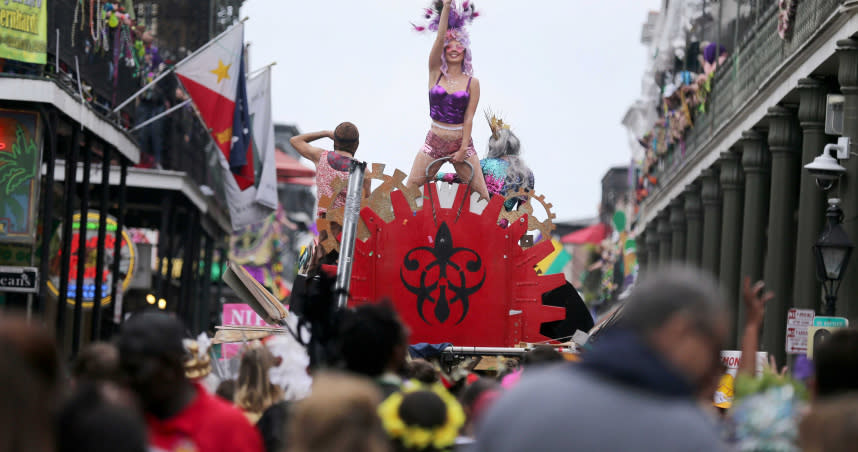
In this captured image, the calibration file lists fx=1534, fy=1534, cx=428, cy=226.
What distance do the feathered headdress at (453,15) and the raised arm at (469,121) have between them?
2.00 feet

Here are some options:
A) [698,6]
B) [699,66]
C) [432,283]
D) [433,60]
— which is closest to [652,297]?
[432,283]

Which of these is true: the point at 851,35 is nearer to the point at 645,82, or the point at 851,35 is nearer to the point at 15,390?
the point at 15,390

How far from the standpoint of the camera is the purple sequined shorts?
52.3ft

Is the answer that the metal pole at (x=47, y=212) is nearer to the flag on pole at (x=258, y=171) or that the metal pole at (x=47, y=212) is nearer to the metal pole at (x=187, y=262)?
the flag on pole at (x=258, y=171)

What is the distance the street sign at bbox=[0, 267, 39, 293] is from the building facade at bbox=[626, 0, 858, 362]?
11.2 meters

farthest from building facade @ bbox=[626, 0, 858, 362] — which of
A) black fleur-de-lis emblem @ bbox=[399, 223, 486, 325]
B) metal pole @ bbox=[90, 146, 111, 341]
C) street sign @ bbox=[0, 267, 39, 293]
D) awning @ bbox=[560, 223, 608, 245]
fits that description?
awning @ bbox=[560, 223, 608, 245]

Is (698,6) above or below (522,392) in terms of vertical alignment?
above

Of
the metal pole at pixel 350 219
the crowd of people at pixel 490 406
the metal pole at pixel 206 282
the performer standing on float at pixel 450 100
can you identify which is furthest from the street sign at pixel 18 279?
the metal pole at pixel 206 282

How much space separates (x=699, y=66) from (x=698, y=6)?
3144 mm

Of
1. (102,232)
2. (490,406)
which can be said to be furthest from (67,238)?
(490,406)

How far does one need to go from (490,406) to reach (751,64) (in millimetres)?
26512

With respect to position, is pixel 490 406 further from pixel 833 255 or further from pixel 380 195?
pixel 833 255

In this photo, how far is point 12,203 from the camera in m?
22.9

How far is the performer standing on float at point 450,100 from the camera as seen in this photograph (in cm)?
1581
